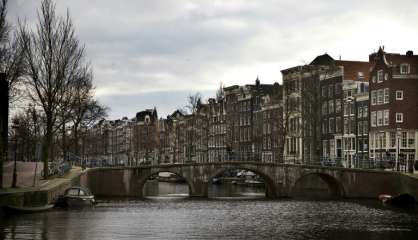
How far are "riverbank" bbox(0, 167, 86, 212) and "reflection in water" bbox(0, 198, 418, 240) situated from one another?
97 centimetres

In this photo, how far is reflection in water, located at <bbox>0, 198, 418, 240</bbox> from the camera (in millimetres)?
31969

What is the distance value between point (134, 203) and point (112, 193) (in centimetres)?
1163

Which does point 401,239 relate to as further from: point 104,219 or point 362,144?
point 362,144

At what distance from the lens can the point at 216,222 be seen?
3875 cm

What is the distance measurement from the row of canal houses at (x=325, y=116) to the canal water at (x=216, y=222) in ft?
58.0

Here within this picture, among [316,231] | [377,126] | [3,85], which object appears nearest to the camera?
[316,231]

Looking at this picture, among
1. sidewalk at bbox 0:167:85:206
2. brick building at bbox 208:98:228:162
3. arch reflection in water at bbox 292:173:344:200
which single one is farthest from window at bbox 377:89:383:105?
brick building at bbox 208:98:228:162

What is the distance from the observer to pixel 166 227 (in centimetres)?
3553

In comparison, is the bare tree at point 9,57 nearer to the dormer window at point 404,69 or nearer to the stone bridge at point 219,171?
the stone bridge at point 219,171

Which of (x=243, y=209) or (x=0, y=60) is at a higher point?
(x=0, y=60)

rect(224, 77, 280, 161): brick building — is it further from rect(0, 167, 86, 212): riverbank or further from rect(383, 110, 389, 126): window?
rect(0, 167, 86, 212): riverbank

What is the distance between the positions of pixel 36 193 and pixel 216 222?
9521mm

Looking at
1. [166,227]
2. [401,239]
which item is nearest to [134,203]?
[166,227]

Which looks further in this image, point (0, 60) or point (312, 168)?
point (312, 168)
